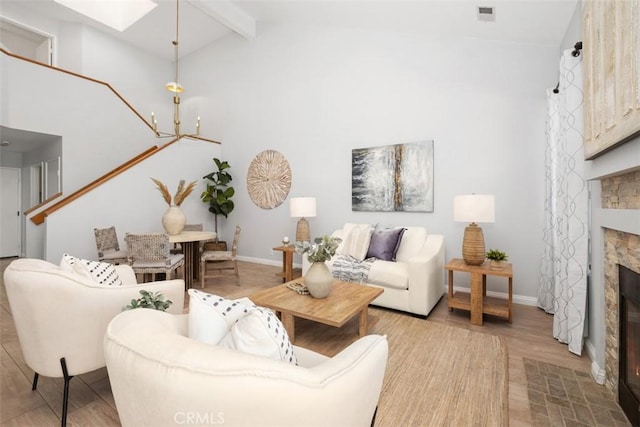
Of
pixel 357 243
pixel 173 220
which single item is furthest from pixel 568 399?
pixel 173 220

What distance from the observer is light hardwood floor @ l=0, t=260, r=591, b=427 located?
1.58m

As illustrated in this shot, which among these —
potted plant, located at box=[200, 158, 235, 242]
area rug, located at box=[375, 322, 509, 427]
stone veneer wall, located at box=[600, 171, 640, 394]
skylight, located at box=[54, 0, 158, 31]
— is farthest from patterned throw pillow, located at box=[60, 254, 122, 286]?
skylight, located at box=[54, 0, 158, 31]

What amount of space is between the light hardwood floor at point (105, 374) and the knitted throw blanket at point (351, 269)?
579 mm

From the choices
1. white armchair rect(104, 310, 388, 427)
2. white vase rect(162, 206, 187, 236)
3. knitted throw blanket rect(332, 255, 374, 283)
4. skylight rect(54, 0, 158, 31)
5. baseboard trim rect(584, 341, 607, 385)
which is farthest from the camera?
skylight rect(54, 0, 158, 31)

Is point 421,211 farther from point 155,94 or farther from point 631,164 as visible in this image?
point 155,94

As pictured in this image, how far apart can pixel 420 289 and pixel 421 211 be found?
1.36 m

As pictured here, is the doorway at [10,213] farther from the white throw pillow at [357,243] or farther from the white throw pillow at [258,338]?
the white throw pillow at [258,338]

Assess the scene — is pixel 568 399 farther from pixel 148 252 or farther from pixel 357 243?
pixel 148 252

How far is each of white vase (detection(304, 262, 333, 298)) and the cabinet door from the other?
78.2 inches

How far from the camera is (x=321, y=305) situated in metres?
2.28

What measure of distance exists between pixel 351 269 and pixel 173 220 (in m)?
2.50

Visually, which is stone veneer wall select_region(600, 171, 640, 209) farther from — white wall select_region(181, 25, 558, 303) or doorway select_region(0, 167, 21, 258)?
doorway select_region(0, 167, 21, 258)

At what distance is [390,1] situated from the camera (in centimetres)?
343

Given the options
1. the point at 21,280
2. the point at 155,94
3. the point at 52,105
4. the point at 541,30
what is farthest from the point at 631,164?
the point at 155,94
